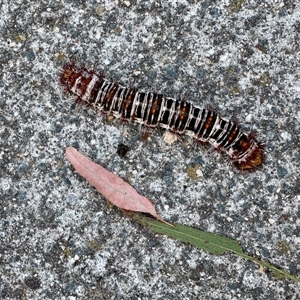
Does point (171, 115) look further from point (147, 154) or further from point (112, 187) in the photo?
point (112, 187)

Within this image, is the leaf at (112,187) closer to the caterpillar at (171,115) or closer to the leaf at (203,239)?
the leaf at (203,239)

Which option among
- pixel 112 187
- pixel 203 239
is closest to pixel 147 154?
pixel 112 187

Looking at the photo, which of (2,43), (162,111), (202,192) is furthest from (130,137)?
(2,43)

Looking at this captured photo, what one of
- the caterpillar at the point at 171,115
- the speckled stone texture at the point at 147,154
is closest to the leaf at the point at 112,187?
the speckled stone texture at the point at 147,154

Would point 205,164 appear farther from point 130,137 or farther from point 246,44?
point 246,44

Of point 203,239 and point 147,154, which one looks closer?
point 203,239
